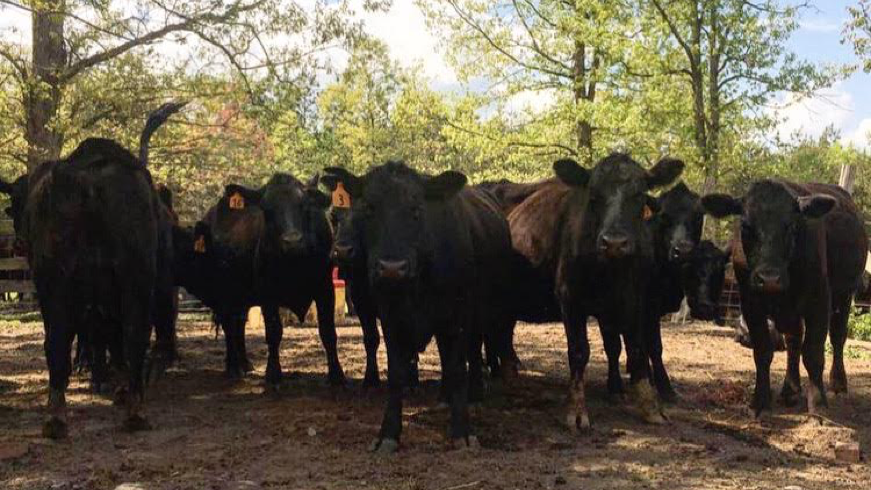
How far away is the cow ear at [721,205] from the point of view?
8461 millimetres

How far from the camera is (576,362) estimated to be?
7.77 metres

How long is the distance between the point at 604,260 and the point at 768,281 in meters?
1.37

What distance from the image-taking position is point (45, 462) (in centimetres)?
633

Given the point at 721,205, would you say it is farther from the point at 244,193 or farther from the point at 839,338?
the point at 244,193

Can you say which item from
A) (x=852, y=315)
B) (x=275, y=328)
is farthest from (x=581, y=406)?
(x=852, y=315)

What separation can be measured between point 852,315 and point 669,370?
24.5ft

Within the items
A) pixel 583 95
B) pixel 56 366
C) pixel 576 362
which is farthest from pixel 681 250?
→ pixel 583 95

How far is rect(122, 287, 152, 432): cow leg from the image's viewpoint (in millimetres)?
7262

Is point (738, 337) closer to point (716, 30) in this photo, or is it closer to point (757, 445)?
point (757, 445)

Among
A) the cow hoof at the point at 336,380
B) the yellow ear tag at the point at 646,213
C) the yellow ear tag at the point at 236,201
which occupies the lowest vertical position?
the cow hoof at the point at 336,380

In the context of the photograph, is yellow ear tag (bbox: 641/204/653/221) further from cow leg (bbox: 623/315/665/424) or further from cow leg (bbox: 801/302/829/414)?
cow leg (bbox: 801/302/829/414)

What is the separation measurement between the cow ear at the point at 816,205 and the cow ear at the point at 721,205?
642 mm

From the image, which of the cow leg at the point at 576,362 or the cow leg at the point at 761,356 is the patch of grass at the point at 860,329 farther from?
the cow leg at the point at 576,362

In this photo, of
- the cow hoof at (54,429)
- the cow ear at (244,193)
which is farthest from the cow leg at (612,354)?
the cow hoof at (54,429)
